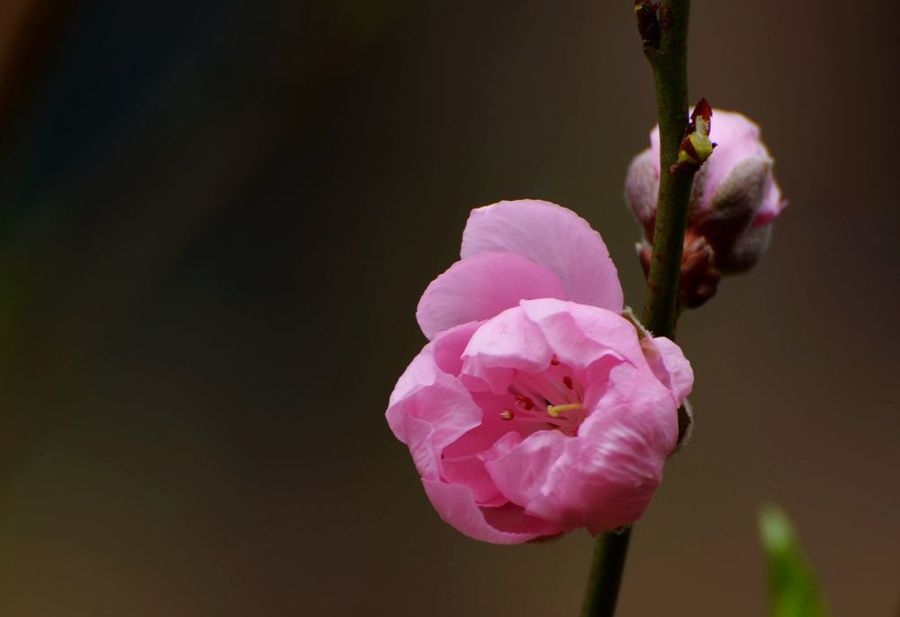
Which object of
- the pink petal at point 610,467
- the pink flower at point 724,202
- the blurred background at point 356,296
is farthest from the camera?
the blurred background at point 356,296

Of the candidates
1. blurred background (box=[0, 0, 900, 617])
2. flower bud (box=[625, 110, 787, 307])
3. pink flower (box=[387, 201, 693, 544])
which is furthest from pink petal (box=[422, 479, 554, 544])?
blurred background (box=[0, 0, 900, 617])

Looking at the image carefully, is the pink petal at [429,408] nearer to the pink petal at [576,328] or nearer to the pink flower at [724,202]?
the pink petal at [576,328]

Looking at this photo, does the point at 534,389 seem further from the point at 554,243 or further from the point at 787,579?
the point at 787,579

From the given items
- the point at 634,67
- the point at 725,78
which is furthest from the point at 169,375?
the point at 725,78

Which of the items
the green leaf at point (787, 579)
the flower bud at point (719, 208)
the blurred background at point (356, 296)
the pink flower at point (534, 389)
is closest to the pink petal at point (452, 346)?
the pink flower at point (534, 389)

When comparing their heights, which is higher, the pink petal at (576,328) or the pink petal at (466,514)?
the pink petal at (576,328)

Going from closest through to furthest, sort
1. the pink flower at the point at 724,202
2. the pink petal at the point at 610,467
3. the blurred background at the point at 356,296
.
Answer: the pink petal at the point at 610,467 < the pink flower at the point at 724,202 < the blurred background at the point at 356,296

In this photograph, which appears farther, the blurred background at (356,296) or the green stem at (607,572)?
the blurred background at (356,296)
